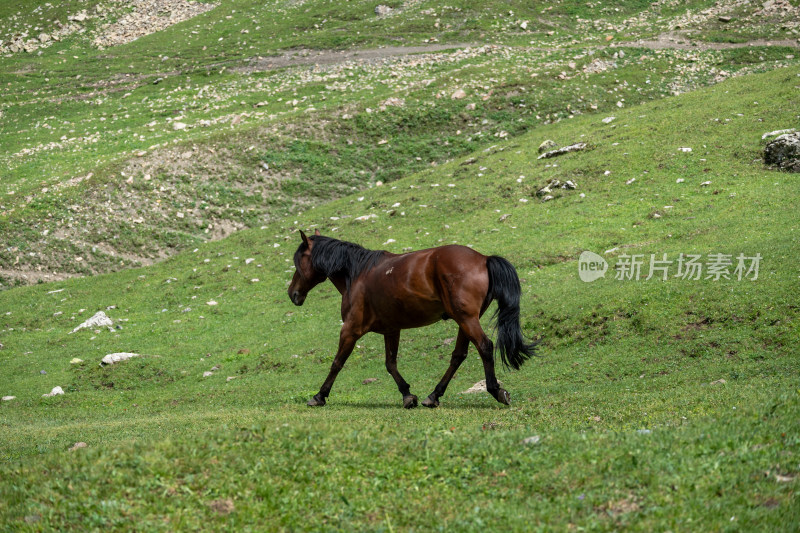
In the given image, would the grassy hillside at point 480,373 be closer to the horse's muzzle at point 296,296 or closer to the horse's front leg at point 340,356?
the horse's front leg at point 340,356

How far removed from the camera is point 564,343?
15.0 m

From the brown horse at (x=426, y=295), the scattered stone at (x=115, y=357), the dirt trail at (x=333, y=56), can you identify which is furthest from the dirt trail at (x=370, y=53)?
the brown horse at (x=426, y=295)

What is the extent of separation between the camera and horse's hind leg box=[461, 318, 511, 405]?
34.6ft

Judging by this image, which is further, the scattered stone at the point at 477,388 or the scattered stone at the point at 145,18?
the scattered stone at the point at 145,18

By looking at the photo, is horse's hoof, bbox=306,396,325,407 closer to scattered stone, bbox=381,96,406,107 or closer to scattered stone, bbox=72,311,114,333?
scattered stone, bbox=72,311,114,333

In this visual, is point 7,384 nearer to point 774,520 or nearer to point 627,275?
point 627,275

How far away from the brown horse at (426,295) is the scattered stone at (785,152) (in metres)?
15.0

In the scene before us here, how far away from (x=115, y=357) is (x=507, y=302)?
1220 cm

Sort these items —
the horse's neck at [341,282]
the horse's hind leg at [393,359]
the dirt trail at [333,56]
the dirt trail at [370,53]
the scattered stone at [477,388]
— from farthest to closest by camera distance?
the dirt trail at [333,56], the dirt trail at [370,53], the scattered stone at [477,388], the horse's neck at [341,282], the horse's hind leg at [393,359]

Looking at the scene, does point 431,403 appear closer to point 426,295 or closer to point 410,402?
point 410,402

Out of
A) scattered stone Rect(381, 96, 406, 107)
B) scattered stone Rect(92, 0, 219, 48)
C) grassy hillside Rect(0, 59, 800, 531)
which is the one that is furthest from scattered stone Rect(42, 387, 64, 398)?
scattered stone Rect(92, 0, 219, 48)

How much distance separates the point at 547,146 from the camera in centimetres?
2902

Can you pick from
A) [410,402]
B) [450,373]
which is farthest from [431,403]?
[450,373]

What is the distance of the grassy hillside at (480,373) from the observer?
5699 mm
